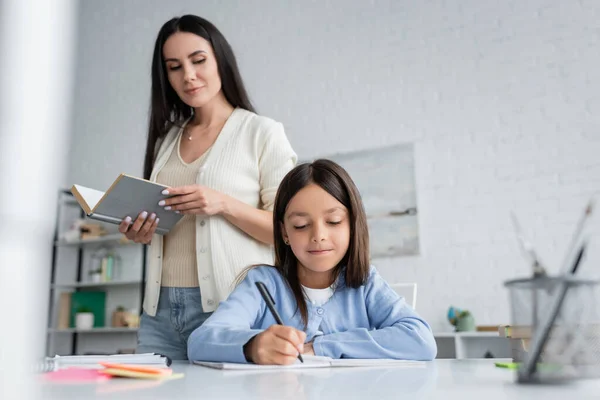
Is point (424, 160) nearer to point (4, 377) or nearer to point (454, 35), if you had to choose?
point (454, 35)

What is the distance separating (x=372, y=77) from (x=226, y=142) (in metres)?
2.85

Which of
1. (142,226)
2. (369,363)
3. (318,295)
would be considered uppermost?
(142,226)

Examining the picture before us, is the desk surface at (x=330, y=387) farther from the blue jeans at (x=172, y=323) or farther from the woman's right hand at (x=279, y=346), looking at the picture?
the blue jeans at (x=172, y=323)

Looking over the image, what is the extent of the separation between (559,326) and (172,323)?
915 millimetres

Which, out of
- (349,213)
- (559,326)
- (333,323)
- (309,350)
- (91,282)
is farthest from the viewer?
(91,282)

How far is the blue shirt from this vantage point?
0.95 m

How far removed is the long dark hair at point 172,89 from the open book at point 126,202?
24 cm

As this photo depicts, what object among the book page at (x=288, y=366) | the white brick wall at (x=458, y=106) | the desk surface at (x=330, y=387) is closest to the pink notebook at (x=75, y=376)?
the desk surface at (x=330, y=387)

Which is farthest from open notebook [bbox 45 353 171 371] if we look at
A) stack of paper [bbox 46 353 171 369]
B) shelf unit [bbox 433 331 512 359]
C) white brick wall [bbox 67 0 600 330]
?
shelf unit [bbox 433 331 512 359]

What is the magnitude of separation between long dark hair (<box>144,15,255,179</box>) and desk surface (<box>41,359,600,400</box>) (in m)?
0.91

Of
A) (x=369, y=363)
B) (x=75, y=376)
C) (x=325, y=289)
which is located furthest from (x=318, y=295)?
(x=75, y=376)

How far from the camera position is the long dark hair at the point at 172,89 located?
57.6 inches

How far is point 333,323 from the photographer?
1135 mm

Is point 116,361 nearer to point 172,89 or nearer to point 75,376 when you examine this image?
point 75,376
